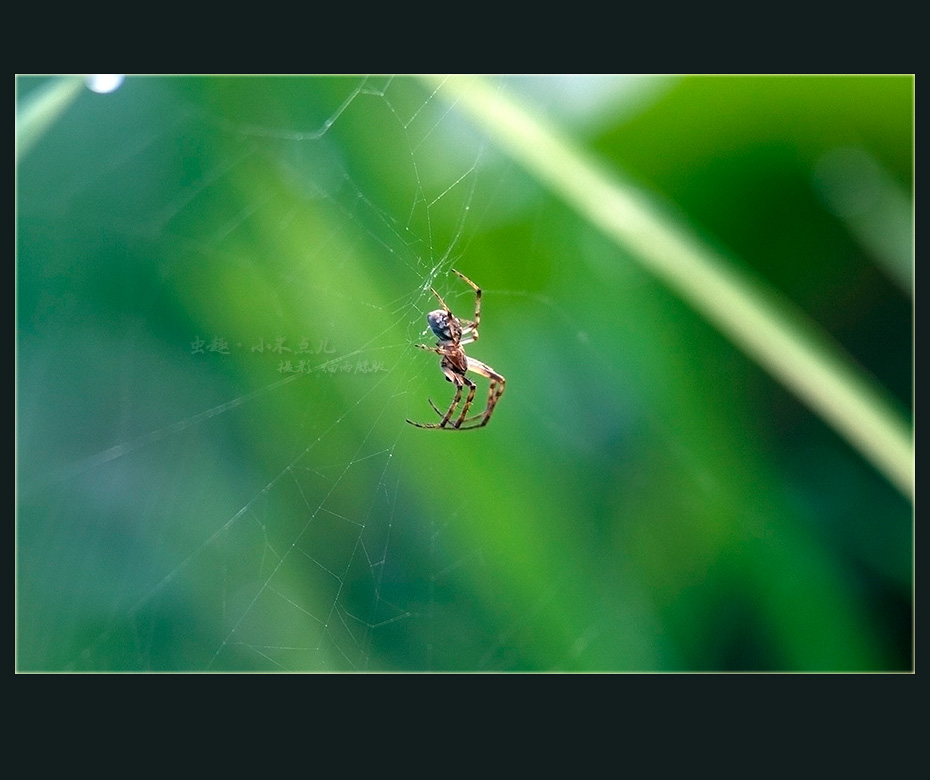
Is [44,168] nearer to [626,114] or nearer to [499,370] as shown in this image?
[499,370]

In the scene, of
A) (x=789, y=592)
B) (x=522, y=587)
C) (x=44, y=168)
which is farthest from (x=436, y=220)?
(x=789, y=592)

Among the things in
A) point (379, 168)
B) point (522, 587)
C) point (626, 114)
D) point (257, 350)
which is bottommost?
point (522, 587)

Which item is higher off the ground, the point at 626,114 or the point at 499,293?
the point at 626,114

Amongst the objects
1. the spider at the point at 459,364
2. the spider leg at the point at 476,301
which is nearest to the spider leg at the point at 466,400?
the spider at the point at 459,364
